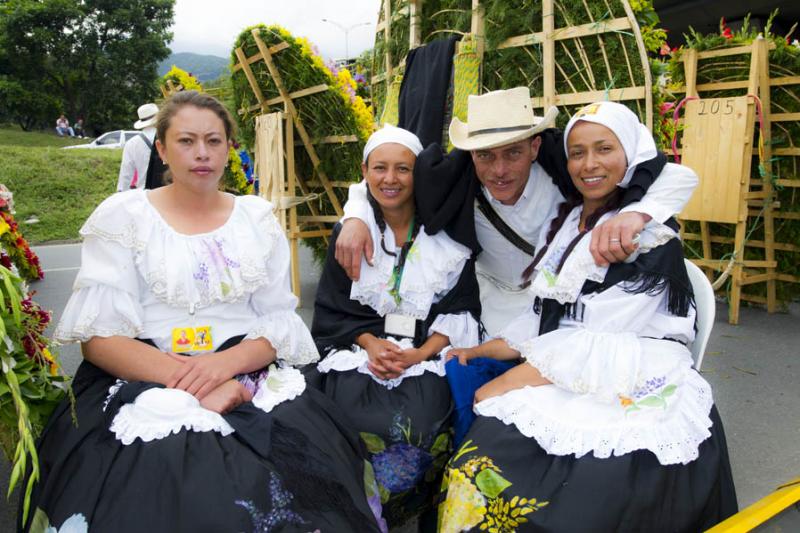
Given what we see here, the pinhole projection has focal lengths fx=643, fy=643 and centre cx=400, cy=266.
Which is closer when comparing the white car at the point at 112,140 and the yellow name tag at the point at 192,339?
the yellow name tag at the point at 192,339

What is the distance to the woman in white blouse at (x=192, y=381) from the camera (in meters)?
1.62

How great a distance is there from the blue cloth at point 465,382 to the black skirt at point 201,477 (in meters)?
0.52

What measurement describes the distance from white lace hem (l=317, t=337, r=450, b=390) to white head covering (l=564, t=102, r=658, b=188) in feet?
3.12

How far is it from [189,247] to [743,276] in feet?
15.6

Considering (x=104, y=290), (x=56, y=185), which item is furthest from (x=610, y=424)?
(x=56, y=185)

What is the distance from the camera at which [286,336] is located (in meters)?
2.17

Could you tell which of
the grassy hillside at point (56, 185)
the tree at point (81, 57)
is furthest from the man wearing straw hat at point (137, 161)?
the tree at point (81, 57)

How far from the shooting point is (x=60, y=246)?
31.3ft

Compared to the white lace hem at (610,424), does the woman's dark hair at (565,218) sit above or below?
above

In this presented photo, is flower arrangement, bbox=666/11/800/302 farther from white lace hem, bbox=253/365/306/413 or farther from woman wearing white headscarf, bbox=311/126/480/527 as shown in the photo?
white lace hem, bbox=253/365/306/413

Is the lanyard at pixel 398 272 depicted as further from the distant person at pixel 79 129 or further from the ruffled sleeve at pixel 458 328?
the distant person at pixel 79 129

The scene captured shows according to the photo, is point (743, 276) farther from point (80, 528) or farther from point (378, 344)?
point (80, 528)

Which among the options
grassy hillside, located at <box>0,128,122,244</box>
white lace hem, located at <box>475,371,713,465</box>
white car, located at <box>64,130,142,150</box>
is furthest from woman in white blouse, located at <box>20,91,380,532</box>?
white car, located at <box>64,130,142,150</box>

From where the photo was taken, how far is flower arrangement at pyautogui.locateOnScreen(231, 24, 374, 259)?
5.02 m
